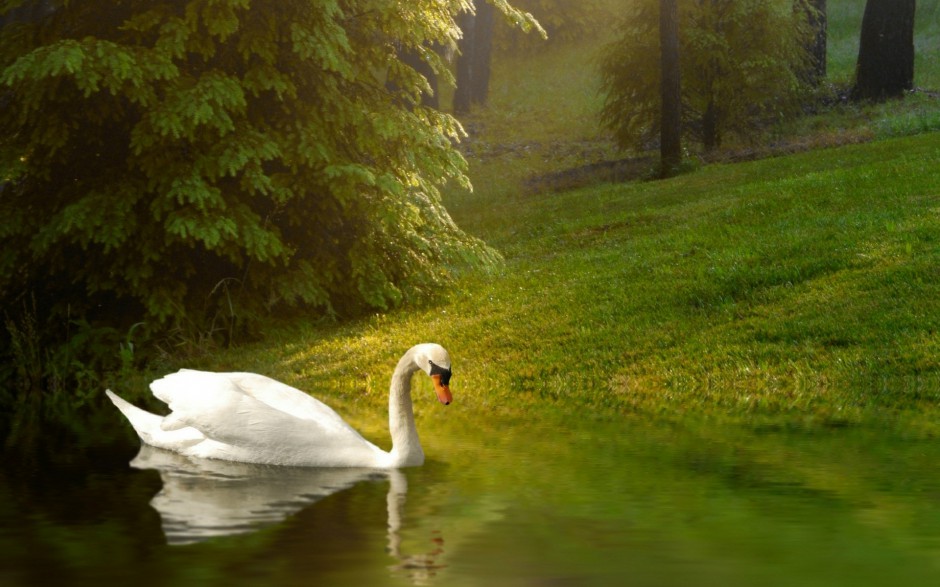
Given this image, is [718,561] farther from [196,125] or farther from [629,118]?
[629,118]

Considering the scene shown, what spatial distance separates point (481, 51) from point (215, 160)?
109ft

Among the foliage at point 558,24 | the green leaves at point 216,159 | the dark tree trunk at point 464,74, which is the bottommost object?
the green leaves at point 216,159

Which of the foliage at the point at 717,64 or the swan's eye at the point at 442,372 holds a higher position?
the foliage at the point at 717,64

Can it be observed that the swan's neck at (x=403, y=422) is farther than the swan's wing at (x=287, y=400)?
No

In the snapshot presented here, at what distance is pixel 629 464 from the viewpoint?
6.95 m

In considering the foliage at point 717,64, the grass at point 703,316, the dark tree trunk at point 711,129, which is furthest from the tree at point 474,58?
the grass at point 703,316

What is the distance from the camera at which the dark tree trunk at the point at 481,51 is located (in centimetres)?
4397

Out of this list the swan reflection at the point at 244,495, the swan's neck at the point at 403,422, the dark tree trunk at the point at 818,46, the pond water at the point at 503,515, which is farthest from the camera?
the dark tree trunk at the point at 818,46

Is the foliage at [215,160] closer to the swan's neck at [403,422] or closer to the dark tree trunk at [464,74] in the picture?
the swan's neck at [403,422]

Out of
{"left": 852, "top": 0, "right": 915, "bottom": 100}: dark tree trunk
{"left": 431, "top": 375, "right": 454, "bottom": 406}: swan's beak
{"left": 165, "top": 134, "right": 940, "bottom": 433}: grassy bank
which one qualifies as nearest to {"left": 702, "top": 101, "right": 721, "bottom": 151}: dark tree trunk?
{"left": 852, "top": 0, "right": 915, "bottom": 100}: dark tree trunk

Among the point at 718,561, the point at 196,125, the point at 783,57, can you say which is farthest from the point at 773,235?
the point at 783,57

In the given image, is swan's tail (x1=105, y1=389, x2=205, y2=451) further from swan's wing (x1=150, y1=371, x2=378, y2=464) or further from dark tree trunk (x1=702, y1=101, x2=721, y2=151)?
dark tree trunk (x1=702, y1=101, x2=721, y2=151)

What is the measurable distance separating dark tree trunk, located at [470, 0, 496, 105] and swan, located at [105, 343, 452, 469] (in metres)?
37.5

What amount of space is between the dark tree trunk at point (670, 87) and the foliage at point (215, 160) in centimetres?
1155
